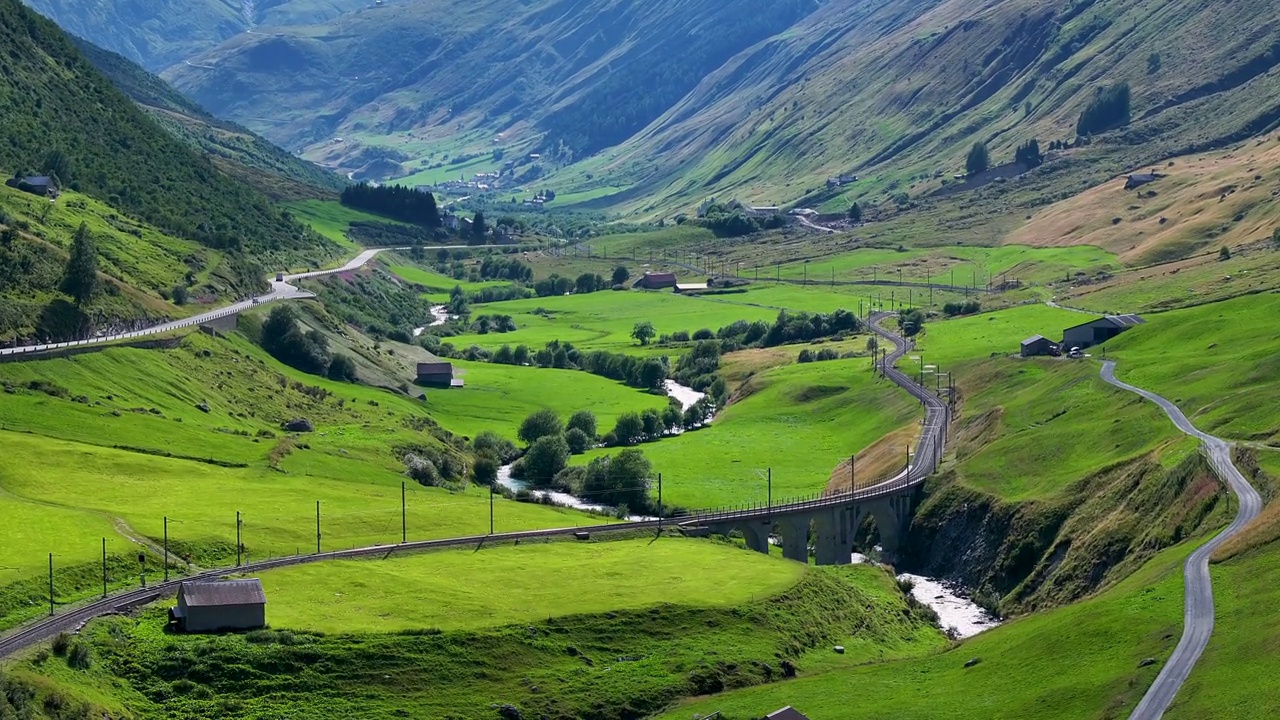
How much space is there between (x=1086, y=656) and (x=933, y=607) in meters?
37.4

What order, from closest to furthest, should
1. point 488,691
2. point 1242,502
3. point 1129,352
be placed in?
point 488,691 → point 1242,502 → point 1129,352

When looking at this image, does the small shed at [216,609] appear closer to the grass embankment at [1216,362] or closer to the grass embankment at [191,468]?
the grass embankment at [191,468]

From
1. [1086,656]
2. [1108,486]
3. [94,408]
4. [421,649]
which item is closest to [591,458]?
[94,408]

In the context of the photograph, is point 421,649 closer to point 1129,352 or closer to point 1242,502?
point 1242,502

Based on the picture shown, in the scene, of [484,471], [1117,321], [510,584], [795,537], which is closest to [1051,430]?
[795,537]

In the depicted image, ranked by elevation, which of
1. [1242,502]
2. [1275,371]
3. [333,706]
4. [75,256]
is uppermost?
[75,256]

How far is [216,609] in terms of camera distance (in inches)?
3986

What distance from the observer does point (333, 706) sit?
3748 inches

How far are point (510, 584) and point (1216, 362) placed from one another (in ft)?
223

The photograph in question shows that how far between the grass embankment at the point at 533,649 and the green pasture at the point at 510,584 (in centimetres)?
26

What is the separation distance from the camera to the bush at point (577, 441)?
188250mm

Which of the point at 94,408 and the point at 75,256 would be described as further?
the point at 75,256

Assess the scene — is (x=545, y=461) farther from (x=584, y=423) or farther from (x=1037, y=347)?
(x=1037, y=347)

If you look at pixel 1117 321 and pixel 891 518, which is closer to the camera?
pixel 891 518
